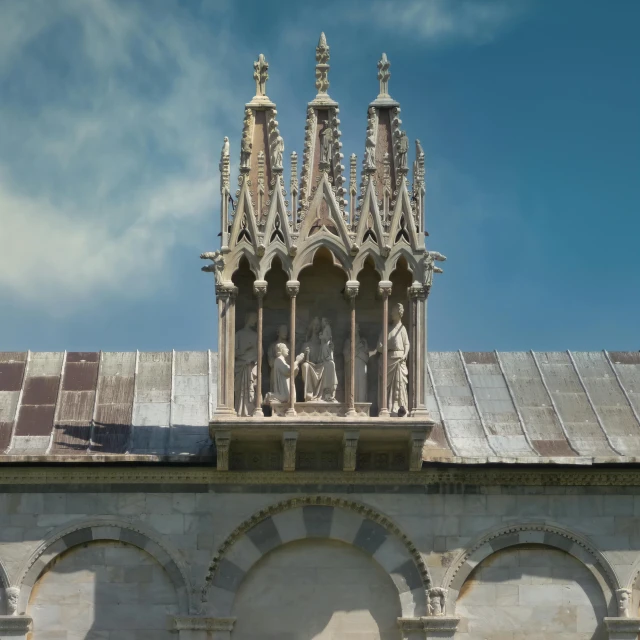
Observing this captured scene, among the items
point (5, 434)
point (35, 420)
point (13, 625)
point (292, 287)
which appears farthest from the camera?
point (35, 420)

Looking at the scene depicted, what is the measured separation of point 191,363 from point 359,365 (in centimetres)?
342

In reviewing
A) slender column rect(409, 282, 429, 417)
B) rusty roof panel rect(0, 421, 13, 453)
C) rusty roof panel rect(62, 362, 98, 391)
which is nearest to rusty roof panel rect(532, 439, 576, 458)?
slender column rect(409, 282, 429, 417)

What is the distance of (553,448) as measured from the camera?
25625 millimetres

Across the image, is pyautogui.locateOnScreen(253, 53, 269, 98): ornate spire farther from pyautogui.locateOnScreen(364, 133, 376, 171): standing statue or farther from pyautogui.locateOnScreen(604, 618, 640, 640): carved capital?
pyautogui.locateOnScreen(604, 618, 640, 640): carved capital

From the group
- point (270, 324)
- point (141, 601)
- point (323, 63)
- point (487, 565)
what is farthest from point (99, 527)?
point (323, 63)

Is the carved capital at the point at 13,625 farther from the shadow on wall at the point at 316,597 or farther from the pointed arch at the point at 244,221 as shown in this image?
the pointed arch at the point at 244,221

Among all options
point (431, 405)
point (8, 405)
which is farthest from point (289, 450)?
point (8, 405)

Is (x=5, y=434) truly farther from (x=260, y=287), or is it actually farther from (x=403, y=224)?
(x=403, y=224)

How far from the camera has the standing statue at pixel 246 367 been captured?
24.8m

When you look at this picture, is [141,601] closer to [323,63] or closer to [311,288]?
[311,288]

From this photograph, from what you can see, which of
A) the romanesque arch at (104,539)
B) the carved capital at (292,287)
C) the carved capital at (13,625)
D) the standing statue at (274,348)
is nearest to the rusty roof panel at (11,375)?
the romanesque arch at (104,539)

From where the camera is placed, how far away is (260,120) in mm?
26188

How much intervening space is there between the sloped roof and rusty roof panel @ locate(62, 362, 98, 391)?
1 cm

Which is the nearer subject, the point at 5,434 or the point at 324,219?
the point at 324,219
